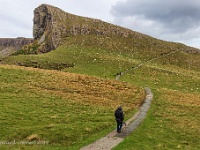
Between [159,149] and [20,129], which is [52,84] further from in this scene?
[159,149]

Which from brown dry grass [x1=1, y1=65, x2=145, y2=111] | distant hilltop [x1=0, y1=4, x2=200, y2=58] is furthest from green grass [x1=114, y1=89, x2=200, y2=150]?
distant hilltop [x1=0, y1=4, x2=200, y2=58]

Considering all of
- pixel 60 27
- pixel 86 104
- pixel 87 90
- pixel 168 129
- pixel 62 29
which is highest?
pixel 60 27

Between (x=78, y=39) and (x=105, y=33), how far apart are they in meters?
19.4

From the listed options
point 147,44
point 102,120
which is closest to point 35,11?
point 147,44


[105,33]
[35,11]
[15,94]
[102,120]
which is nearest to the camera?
[102,120]

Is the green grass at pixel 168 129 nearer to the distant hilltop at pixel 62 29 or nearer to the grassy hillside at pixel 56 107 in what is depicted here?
the grassy hillside at pixel 56 107

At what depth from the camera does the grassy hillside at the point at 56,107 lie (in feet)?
91.2

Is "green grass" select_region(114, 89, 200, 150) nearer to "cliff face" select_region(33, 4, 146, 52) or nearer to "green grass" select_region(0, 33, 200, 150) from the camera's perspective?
"green grass" select_region(0, 33, 200, 150)

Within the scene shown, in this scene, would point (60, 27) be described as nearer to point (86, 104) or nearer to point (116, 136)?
point (86, 104)

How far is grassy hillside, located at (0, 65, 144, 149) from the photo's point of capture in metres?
27.8

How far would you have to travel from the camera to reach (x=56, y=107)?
39.1 metres

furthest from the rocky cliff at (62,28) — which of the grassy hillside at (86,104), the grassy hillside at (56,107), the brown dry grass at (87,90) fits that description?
the grassy hillside at (56,107)

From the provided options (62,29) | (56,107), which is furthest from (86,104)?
(62,29)

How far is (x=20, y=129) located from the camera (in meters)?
28.8
